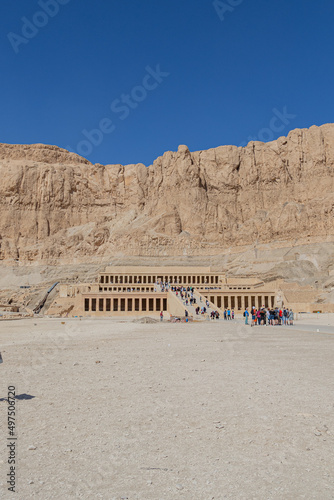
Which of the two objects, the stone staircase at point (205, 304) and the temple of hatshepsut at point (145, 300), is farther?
the temple of hatshepsut at point (145, 300)

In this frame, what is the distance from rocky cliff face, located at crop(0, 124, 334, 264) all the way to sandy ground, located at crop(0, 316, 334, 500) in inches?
3186

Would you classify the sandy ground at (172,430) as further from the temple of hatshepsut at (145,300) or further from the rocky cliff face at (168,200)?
the rocky cliff face at (168,200)

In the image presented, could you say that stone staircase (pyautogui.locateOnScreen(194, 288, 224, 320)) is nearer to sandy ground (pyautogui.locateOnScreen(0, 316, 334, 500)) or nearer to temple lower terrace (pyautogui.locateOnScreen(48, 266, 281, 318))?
temple lower terrace (pyautogui.locateOnScreen(48, 266, 281, 318))

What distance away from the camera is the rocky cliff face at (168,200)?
97750 mm

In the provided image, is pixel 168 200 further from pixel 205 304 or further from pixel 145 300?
pixel 205 304

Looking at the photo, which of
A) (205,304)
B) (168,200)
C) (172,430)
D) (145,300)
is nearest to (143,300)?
(145,300)

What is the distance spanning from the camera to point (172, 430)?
606cm

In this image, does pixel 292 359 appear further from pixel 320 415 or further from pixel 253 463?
pixel 253 463

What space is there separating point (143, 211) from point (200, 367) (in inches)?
4075

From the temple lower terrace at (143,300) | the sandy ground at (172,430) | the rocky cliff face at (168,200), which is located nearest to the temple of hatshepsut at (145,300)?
the temple lower terrace at (143,300)

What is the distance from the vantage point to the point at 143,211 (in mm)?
114000

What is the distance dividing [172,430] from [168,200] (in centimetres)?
10414

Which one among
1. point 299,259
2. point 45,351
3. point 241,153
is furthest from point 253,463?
point 241,153

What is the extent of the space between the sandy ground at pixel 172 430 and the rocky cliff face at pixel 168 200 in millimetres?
80917
